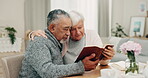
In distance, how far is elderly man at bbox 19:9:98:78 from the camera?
1417mm

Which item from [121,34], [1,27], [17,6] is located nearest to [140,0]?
[121,34]

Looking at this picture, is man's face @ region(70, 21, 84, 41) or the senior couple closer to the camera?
the senior couple

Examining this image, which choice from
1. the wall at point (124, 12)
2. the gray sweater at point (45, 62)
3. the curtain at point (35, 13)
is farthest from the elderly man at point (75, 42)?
the wall at point (124, 12)

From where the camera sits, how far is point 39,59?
1.43 metres

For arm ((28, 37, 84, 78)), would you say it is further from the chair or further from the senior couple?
the chair

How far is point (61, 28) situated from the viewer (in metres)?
1.60

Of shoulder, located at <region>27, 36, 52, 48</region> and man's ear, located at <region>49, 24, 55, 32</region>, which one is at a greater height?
man's ear, located at <region>49, 24, 55, 32</region>

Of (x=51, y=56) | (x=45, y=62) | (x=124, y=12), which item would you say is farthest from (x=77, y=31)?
(x=124, y=12)

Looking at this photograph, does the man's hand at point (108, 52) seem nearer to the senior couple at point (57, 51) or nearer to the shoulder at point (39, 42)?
the senior couple at point (57, 51)

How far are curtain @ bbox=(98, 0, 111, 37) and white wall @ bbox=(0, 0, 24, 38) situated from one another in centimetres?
199

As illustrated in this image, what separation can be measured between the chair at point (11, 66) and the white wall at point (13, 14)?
9.85ft

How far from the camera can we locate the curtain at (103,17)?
5.56m

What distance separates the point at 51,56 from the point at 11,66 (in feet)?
1.04

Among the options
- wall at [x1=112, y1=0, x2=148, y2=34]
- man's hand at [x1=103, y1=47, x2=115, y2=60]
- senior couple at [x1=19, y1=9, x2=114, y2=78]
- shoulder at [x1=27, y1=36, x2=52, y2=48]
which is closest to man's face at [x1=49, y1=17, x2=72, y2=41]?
senior couple at [x1=19, y1=9, x2=114, y2=78]
